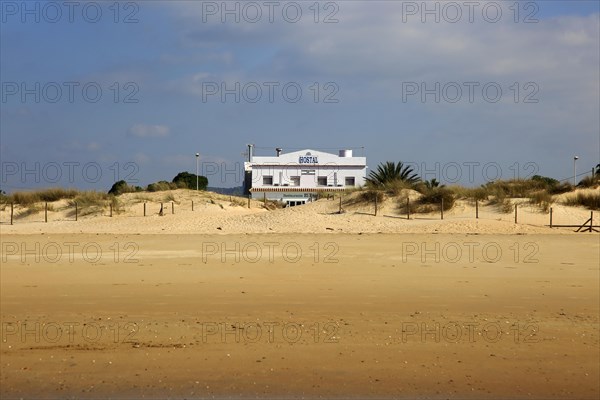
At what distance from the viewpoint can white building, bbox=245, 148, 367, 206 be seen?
63.1 meters

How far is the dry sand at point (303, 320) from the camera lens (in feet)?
25.1

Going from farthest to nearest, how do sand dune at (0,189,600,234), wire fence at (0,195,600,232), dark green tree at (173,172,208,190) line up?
dark green tree at (173,172,208,190) < wire fence at (0,195,600,232) < sand dune at (0,189,600,234)

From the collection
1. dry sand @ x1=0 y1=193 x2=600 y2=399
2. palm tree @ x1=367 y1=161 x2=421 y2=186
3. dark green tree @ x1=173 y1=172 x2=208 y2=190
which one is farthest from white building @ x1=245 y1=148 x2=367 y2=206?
dry sand @ x1=0 y1=193 x2=600 y2=399

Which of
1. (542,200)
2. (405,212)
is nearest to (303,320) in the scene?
(405,212)

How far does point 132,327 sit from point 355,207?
20.8 meters

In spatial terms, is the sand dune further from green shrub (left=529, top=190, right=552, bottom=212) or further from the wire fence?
green shrub (left=529, top=190, right=552, bottom=212)

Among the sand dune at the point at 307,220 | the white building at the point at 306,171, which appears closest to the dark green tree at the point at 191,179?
the white building at the point at 306,171

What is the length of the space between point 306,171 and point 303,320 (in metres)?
54.0

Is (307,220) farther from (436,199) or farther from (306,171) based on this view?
(306,171)

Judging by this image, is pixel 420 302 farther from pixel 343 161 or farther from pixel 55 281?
pixel 343 161

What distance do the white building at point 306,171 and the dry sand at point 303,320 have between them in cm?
4514

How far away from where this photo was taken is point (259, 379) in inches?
303

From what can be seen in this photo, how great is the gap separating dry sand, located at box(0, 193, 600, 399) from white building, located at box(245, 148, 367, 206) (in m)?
45.1

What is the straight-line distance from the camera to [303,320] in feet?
32.2
